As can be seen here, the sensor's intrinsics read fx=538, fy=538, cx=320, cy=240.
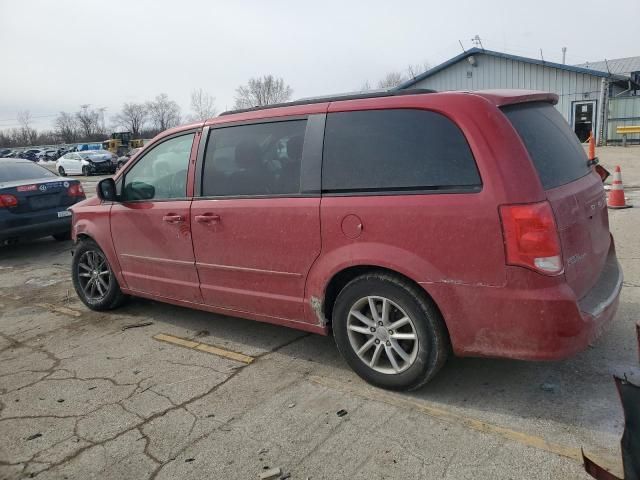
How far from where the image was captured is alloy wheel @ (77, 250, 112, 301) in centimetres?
544

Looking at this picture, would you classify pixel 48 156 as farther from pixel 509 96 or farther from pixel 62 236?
pixel 509 96

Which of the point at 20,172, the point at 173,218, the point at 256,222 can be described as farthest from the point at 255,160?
the point at 20,172

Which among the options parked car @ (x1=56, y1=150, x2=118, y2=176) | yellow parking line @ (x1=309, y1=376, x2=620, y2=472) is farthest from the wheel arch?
parked car @ (x1=56, y1=150, x2=118, y2=176)

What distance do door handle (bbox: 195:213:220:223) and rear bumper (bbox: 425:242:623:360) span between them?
1.75 meters

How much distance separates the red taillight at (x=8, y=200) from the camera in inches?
324

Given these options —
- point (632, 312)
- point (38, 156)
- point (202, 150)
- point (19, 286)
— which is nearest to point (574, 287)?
point (632, 312)

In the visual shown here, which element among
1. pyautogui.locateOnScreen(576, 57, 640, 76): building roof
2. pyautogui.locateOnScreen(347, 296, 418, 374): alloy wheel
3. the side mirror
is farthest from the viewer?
pyautogui.locateOnScreen(576, 57, 640, 76): building roof

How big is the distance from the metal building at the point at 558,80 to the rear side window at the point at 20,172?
74.1 ft

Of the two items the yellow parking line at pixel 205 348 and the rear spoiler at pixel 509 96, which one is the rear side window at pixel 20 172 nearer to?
the yellow parking line at pixel 205 348

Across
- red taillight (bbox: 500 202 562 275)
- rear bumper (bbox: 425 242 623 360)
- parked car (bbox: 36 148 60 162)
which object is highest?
parked car (bbox: 36 148 60 162)

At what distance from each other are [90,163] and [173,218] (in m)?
29.1

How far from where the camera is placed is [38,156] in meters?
61.2

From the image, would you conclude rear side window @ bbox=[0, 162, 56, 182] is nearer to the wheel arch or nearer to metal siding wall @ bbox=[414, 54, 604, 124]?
the wheel arch

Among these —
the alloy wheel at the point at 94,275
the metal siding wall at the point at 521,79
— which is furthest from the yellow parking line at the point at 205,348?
the metal siding wall at the point at 521,79
